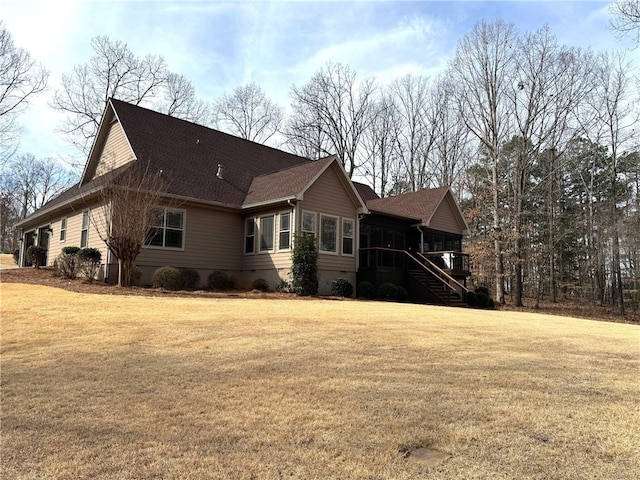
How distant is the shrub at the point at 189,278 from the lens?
16.0 meters

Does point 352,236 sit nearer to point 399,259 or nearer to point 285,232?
point 399,259

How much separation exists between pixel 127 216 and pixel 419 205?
15951 millimetres

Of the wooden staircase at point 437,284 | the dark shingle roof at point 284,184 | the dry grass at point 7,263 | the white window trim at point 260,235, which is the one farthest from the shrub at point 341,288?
the dry grass at point 7,263

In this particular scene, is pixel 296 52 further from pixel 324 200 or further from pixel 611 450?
pixel 611 450

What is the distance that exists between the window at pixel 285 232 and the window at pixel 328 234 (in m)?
1.44

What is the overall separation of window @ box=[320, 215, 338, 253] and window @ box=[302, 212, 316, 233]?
1.37ft

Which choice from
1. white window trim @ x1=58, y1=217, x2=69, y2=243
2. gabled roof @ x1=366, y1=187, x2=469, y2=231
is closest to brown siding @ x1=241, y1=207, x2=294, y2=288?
gabled roof @ x1=366, y1=187, x2=469, y2=231

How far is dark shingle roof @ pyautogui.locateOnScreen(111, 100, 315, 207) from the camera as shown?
1791 centimetres

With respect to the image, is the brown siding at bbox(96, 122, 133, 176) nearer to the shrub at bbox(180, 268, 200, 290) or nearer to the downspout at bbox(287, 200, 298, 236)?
the shrub at bbox(180, 268, 200, 290)

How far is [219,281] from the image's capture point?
16719 millimetres

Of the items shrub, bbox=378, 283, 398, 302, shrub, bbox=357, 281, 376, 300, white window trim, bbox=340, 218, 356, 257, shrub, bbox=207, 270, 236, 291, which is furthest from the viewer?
white window trim, bbox=340, 218, 356, 257

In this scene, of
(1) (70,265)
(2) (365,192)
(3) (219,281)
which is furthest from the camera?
(2) (365,192)

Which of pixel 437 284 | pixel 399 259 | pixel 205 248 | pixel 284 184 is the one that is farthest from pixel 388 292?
pixel 205 248

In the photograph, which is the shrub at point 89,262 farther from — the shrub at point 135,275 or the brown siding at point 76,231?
the shrub at point 135,275
